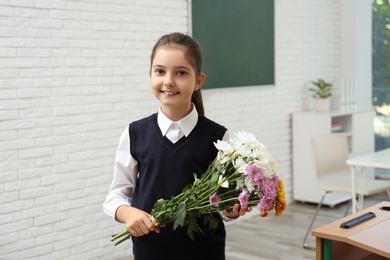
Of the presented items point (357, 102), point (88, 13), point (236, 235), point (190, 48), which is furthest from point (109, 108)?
point (357, 102)

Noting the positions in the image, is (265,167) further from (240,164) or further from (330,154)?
(330,154)

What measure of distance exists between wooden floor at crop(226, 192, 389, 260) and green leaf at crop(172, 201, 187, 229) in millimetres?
2974

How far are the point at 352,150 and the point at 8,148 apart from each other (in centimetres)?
384

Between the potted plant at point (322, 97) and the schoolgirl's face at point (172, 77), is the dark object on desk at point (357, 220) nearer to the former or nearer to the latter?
the schoolgirl's face at point (172, 77)

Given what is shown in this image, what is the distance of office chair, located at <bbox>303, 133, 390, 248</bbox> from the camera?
15.7ft

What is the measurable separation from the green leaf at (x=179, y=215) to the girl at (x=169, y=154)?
5.4 inches

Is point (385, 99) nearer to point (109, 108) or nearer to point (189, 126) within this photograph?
point (109, 108)

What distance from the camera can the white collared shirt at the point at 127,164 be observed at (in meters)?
1.94

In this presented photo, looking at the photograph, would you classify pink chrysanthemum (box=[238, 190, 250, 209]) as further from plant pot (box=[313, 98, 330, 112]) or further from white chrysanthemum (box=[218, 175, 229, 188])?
plant pot (box=[313, 98, 330, 112])

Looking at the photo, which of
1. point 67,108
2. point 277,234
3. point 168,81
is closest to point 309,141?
point 277,234

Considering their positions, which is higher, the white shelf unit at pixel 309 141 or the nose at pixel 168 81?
the nose at pixel 168 81

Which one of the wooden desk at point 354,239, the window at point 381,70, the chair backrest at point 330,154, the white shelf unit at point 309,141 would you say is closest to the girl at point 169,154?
the wooden desk at point 354,239

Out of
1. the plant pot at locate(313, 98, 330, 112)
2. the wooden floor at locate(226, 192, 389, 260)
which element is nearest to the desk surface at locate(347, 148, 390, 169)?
the wooden floor at locate(226, 192, 389, 260)

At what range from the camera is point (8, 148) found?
3.88 meters
